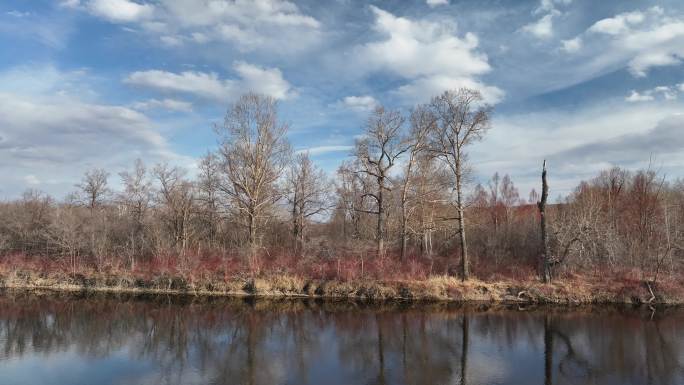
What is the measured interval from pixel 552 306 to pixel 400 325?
1239cm

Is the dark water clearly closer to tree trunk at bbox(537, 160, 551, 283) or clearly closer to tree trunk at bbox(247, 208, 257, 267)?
tree trunk at bbox(537, 160, 551, 283)

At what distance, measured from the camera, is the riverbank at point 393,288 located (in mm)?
29938

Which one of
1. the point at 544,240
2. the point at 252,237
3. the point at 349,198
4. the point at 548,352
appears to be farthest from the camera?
the point at 349,198

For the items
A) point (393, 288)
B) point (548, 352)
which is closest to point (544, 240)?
point (393, 288)

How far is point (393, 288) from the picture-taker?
31.5 m

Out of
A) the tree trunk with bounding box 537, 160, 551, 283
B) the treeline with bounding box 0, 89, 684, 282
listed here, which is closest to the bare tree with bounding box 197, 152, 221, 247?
the treeline with bounding box 0, 89, 684, 282

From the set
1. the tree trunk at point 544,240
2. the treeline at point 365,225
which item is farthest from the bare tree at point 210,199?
the tree trunk at point 544,240

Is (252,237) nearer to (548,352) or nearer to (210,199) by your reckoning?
(210,199)

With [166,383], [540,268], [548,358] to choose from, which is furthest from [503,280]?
[166,383]

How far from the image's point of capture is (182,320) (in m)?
24.1

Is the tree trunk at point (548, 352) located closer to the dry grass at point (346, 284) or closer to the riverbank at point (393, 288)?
the riverbank at point (393, 288)

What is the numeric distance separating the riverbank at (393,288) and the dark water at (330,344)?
2.33 meters

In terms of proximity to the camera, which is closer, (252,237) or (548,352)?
(548,352)

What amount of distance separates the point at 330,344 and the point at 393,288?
41.4ft
